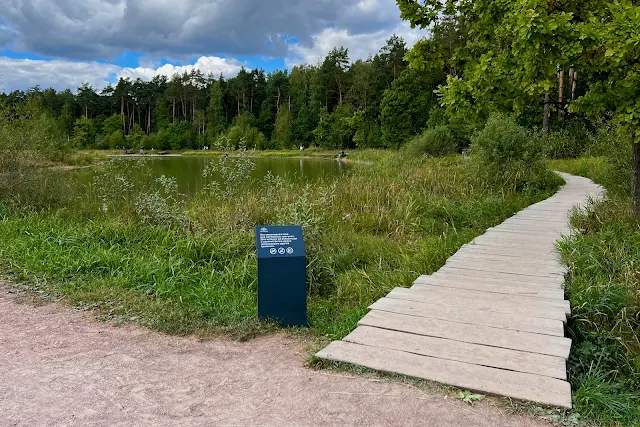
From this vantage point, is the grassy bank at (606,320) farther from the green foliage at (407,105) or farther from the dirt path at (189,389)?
the green foliage at (407,105)

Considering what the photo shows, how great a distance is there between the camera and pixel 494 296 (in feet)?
12.5

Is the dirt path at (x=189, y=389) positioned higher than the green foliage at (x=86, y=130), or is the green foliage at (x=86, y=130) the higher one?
the green foliage at (x=86, y=130)

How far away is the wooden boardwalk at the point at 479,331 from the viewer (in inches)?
102

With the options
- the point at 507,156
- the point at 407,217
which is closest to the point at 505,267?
the point at 407,217

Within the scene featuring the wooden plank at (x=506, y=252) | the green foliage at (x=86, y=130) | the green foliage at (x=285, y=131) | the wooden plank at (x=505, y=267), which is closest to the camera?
the wooden plank at (x=505, y=267)

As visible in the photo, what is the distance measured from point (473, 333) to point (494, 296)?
31.8 inches

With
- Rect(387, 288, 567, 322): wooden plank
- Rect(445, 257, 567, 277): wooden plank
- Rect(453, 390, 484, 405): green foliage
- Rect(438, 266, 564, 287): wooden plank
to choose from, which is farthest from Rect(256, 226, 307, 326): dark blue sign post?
Rect(445, 257, 567, 277): wooden plank

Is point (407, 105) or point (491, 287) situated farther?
point (407, 105)

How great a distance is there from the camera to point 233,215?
6.74 meters

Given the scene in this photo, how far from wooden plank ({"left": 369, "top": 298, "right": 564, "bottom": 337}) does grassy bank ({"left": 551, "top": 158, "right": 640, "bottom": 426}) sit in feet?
0.75


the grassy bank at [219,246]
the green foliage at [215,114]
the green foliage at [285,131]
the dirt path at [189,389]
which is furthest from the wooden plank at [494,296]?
the green foliage at [215,114]

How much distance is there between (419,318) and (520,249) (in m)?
2.46

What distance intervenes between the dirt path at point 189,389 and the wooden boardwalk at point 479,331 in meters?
0.19

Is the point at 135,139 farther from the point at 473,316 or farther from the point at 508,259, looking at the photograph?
the point at 473,316
